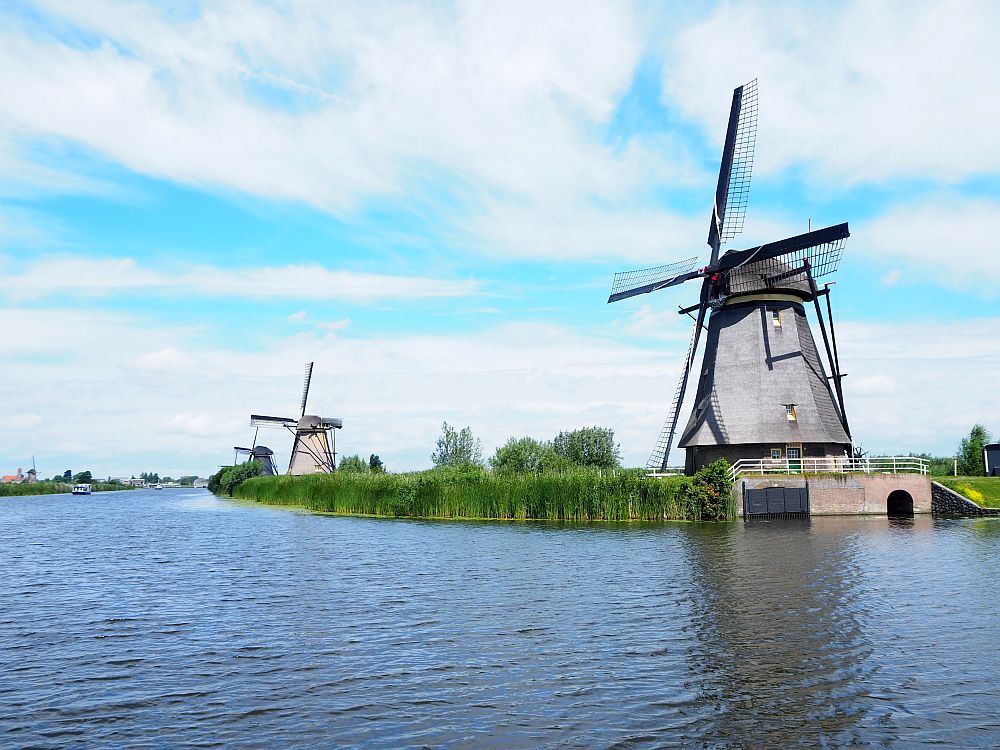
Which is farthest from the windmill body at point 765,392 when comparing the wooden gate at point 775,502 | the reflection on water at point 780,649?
the reflection on water at point 780,649

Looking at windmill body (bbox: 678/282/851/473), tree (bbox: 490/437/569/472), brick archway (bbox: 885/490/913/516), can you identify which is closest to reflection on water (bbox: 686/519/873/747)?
windmill body (bbox: 678/282/851/473)

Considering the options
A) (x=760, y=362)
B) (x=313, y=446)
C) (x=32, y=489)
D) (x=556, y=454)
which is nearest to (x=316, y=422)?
(x=313, y=446)

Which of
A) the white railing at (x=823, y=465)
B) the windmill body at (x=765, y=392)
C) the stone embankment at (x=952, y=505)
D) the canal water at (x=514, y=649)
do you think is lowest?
the canal water at (x=514, y=649)

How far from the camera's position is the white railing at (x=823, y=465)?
34344 mm

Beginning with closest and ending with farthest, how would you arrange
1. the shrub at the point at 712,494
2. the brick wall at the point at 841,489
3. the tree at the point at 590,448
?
the shrub at the point at 712,494, the brick wall at the point at 841,489, the tree at the point at 590,448

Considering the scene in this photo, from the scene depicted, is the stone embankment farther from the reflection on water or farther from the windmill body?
the reflection on water

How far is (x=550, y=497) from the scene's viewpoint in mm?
32125

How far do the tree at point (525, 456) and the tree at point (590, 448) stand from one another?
298 centimetres

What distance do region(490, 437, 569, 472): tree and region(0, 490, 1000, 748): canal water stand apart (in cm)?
2867

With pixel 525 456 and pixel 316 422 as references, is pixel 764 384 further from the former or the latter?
pixel 316 422

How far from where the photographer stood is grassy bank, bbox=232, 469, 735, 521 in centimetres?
3153

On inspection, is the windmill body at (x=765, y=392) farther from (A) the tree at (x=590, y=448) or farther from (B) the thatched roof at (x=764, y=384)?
(A) the tree at (x=590, y=448)

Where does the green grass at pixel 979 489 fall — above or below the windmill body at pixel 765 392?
below

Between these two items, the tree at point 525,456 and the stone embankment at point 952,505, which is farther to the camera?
the tree at point 525,456
